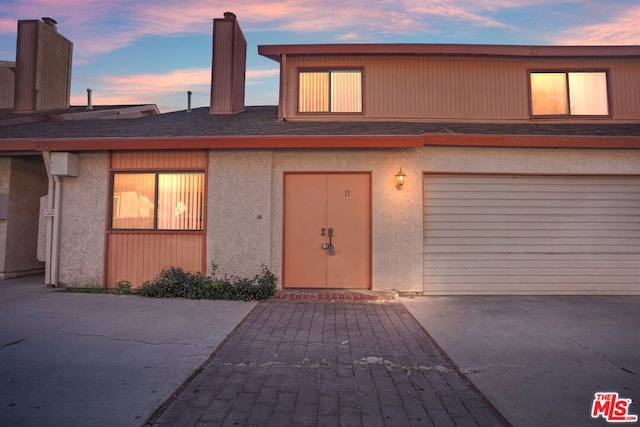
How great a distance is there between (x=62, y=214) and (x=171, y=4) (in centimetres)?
626

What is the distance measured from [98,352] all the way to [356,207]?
515cm

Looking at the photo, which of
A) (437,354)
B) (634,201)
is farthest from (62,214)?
(634,201)

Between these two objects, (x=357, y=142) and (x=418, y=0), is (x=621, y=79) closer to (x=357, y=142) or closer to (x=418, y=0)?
(x=418, y=0)

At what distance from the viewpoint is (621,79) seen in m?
9.08

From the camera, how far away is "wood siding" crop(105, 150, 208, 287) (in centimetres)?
762

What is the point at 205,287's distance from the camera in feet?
22.6

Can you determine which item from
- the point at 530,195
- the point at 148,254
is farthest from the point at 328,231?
the point at 530,195

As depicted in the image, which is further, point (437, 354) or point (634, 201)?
point (634, 201)

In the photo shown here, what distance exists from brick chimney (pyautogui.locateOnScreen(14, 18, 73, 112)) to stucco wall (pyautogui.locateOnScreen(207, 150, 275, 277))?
9256 mm

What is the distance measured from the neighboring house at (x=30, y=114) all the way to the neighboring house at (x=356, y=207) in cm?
118

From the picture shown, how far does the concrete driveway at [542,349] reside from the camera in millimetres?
2971

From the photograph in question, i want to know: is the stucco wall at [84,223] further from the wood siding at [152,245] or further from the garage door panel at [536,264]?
the garage door panel at [536,264]

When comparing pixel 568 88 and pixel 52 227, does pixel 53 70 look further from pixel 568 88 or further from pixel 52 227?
pixel 568 88

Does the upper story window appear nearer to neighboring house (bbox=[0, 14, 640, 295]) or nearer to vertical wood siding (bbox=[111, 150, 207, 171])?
neighboring house (bbox=[0, 14, 640, 295])
